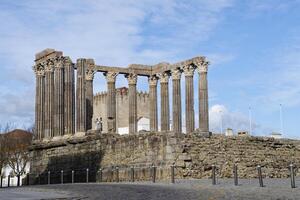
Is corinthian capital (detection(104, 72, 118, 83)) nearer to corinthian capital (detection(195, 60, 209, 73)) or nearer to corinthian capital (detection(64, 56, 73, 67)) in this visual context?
corinthian capital (detection(64, 56, 73, 67))

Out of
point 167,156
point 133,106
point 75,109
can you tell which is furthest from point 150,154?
point 133,106

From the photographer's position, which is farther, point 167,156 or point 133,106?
point 133,106

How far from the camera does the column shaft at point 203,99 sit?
166ft

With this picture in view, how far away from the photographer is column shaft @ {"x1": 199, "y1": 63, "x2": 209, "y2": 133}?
166ft

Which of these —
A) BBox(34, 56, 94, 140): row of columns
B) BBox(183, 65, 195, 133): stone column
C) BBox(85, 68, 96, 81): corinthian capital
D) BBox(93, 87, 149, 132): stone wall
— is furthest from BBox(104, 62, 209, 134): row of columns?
BBox(93, 87, 149, 132): stone wall

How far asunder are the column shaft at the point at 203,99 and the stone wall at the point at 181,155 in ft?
28.4

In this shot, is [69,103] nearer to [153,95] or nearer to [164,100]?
[164,100]

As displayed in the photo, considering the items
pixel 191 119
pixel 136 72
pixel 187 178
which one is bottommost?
pixel 187 178

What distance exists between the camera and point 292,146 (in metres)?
43.6

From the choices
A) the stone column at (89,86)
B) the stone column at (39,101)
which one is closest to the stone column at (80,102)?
the stone column at (89,86)

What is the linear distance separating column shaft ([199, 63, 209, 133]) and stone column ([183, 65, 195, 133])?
2401 mm

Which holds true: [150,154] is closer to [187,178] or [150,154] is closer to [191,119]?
[187,178]

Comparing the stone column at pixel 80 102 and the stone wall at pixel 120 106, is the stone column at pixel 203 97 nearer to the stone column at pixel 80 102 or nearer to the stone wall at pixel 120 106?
the stone column at pixel 80 102

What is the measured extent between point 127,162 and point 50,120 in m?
15.7
